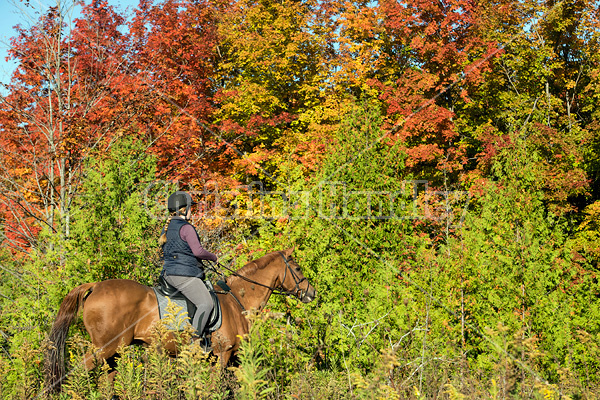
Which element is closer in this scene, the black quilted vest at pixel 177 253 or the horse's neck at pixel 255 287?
the black quilted vest at pixel 177 253

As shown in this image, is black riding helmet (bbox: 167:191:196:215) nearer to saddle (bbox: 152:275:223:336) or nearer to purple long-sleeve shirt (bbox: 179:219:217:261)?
purple long-sleeve shirt (bbox: 179:219:217:261)

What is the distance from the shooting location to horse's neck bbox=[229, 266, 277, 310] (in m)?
7.18

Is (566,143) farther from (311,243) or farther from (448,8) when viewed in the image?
(311,243)

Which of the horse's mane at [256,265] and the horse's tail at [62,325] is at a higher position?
the horse's mane at [256,265]

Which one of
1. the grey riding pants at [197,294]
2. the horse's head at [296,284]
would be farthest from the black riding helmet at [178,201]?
the horse's head at [296,284]

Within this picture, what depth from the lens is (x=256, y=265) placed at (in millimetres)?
7383

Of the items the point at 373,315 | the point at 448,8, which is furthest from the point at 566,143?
the point at 373,315

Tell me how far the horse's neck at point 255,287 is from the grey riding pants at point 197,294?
87 cm

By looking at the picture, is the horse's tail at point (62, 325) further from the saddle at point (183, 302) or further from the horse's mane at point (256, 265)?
the horse's mane at point (256, 265)

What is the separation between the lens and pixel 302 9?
20.7m

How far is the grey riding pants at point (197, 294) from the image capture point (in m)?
6.21

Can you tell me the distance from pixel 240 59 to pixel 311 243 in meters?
13.9

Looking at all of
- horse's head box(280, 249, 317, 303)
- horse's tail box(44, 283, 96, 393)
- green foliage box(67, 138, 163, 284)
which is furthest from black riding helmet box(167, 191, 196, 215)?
green foliage box(67, 138, 163, 284)

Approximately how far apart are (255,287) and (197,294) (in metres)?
1.22
